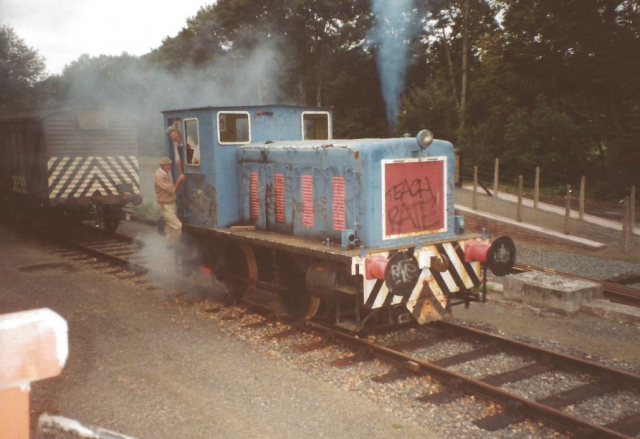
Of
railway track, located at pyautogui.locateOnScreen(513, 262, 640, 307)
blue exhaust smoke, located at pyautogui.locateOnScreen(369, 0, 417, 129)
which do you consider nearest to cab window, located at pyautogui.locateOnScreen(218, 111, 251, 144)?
railway track, located at pyautogui.locateOnScreen(513, 262, 640, 307)

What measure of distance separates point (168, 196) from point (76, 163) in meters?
6.35

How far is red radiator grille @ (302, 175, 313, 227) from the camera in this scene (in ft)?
23.2

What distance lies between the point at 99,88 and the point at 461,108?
17131 mm

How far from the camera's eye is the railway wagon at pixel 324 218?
6332mm

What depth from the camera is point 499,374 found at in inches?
221

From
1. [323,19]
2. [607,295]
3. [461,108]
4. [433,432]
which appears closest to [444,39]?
[461,108]

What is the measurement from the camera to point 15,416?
5.17 ft

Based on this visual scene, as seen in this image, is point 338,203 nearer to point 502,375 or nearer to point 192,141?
point 502,375

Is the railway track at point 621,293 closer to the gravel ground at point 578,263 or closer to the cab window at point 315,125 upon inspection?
the gravel ground at point 578,263

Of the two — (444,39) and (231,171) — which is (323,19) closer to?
(444,39)

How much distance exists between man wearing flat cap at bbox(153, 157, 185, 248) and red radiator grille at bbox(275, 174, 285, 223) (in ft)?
5.76

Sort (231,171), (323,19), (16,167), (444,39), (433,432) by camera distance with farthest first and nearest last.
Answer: (444,39) < (323,19) < (16,167) < (231,171) < (433,432)

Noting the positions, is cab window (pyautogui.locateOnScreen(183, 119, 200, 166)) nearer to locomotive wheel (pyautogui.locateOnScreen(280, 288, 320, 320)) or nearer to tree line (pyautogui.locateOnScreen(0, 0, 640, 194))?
locomotive wheel (pyautogui.locateOnScreen(280, 288, 320, 320))

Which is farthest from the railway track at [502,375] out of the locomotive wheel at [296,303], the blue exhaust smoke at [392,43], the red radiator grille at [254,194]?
the blue exhaust smoke at [392,43]
